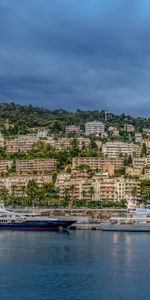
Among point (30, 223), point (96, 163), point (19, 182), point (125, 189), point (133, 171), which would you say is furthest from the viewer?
point (96, 163)

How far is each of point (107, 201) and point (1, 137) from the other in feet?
208

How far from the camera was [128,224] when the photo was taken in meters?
100

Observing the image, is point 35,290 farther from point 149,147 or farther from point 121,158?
point 149,147

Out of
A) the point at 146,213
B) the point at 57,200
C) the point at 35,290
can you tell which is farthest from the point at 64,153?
the point at 35,290

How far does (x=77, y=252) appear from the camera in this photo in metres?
A: 63.8

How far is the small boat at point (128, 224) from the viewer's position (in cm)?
9762

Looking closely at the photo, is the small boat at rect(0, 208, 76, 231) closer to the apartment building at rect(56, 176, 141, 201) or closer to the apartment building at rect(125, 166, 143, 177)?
the apartment building at rect(56, 176, 141, 201)

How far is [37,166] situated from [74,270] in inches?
4086

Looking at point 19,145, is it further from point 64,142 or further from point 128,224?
point 128,224

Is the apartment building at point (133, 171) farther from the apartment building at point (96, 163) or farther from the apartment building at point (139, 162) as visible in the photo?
the apartment building at point (139, 162)

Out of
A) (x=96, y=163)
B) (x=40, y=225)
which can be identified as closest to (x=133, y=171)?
(x=96, y=163)

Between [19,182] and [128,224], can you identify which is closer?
[128,224]

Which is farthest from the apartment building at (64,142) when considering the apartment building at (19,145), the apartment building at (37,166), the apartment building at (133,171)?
the apartment building at (133,171)

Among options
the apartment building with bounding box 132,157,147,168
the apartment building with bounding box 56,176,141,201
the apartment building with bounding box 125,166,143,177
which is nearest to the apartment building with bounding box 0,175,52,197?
the apartment building with bounding box 56,176,141,201
